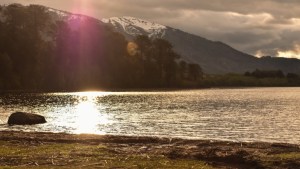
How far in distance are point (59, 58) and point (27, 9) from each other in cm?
2617

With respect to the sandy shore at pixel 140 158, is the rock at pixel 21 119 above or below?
below

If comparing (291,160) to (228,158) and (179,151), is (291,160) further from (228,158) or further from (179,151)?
(179,151)

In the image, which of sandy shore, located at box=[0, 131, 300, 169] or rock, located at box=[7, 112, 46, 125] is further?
rock, located at box=[7, 112, 46, 125]

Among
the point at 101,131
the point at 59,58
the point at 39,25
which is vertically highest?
the point at 39,25

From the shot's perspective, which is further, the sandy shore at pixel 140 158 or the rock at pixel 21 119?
the rock at pixel 21 119

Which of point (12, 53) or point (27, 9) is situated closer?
point (12, 53)

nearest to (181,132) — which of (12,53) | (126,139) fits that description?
(126,139)

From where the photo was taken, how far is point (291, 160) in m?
26.0

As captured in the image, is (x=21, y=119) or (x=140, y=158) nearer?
(x=140, y=158)

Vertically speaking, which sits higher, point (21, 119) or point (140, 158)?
point (140, 158)

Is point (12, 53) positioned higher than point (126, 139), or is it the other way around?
point (12, 53)

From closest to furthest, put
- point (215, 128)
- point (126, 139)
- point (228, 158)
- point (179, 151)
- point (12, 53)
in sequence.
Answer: point (228, 158)
point (179, 151)
point (126, 139)
point (215, 128)
point (12, 53)

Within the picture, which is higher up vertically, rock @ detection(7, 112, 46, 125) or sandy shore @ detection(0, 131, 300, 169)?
sandy shore @ detection(0, 131, 300, 169)

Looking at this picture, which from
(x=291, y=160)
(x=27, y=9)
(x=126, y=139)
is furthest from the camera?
(x=27, y=9)
